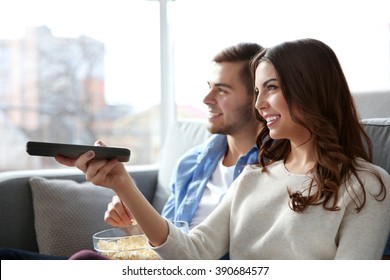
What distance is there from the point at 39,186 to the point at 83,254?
41.5 inches

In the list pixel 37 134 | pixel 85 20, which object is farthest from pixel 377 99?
pixel 37 134

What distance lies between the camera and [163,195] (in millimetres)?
2408

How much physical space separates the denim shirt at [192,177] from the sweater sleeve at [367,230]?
62 cm

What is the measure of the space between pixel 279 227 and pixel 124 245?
0.43m

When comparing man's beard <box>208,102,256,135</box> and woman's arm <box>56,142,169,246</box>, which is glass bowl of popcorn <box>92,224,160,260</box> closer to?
woman's arm <box>56,142,169,246</box>

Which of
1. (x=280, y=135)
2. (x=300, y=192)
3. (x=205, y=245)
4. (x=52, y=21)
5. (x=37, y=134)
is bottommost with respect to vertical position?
(x=37, y=134)

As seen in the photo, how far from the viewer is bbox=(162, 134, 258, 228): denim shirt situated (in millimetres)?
1905

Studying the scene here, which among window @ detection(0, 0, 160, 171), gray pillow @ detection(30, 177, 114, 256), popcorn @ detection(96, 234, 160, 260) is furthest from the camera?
window @ detection(0, 0, 160, 171)

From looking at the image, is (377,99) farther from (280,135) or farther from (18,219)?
(18,219)

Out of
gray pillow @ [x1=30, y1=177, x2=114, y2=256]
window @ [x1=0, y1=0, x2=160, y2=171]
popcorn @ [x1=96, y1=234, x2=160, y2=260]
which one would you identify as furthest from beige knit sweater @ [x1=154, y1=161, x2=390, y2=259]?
window @ [x1=0, y1=0, x2=160, y2=171]

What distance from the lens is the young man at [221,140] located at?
1921 mm

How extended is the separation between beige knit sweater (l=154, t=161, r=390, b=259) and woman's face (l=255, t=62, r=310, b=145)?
103mm

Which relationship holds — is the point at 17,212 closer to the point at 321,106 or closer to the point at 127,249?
the point at 127,249

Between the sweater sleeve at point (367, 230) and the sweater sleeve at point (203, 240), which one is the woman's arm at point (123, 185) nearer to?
the sweater sleeve at point (203, 240)
